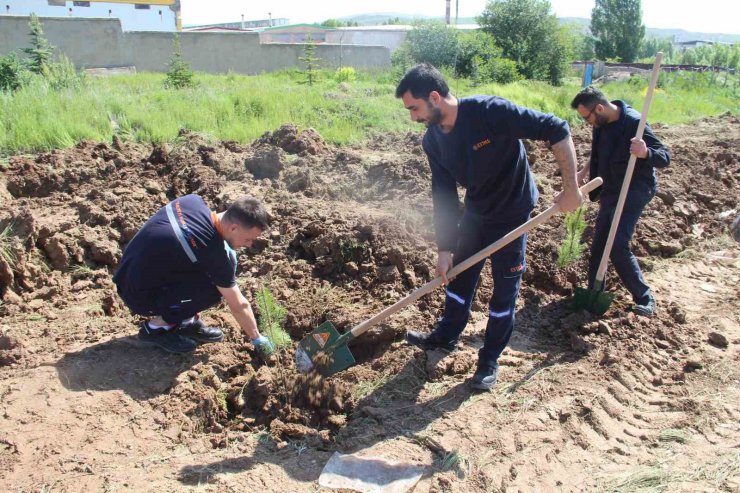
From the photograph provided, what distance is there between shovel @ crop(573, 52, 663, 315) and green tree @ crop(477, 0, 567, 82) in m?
19.7

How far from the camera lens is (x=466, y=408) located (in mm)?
3668

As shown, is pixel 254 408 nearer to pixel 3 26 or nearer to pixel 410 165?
pixel 410 165

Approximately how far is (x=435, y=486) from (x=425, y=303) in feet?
6.04

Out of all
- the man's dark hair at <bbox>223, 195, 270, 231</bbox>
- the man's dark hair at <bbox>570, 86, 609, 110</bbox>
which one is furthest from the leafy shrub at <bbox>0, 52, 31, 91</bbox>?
the man's dark hair at <bbox>570, 86, 609, 110</bbox>

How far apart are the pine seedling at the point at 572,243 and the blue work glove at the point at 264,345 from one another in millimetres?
2850

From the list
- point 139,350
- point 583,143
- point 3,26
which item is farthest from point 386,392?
point 3,26

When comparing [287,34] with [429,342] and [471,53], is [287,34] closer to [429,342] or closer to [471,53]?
[471,53]

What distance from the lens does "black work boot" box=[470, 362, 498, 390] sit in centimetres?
381

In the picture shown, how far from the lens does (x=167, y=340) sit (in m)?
4.05

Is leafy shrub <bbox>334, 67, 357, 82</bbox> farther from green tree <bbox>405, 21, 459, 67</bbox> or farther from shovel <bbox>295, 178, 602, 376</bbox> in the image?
shovel <bbox>295, 178, 602, 376</bbox>

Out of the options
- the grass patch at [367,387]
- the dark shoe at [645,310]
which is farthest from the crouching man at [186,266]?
the dark shoe at [645,310]

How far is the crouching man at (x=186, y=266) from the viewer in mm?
3590

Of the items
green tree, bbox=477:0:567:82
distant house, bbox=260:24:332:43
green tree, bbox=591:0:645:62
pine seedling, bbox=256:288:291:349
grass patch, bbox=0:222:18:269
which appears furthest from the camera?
distant house, bbox=260:24:332:43

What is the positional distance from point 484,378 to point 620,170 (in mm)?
2042
